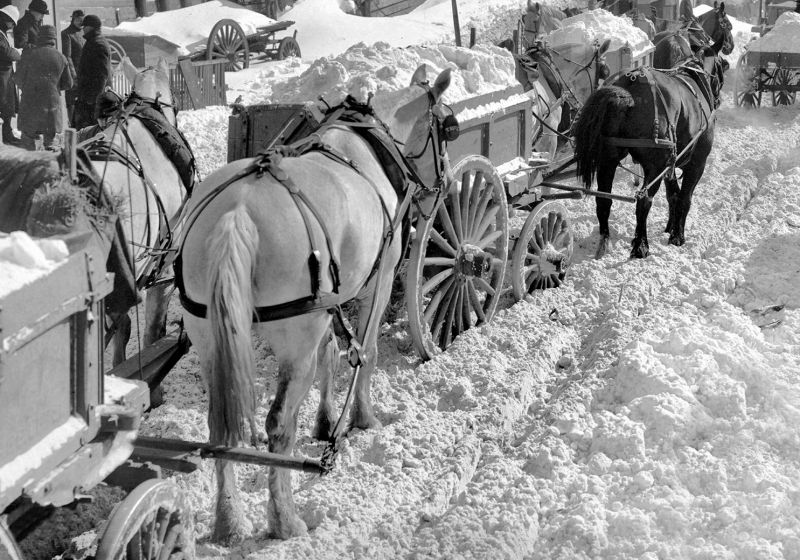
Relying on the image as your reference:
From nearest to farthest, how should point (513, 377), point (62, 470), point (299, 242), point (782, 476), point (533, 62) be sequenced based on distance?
point (62, 470) → point (299, 242) → point (782, 476) → point (513, 377) → point (533, 62)

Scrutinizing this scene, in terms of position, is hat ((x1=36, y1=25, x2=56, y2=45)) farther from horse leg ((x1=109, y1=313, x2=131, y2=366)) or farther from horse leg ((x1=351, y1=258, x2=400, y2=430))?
horse leg ((x1=351, y1=258, x2=400, y2=430))

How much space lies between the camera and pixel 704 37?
14281 millimetres

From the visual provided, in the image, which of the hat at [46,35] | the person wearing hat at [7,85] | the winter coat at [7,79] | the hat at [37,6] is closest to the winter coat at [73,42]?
the hat at [37,6]

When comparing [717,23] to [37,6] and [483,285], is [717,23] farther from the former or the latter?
[483,285]

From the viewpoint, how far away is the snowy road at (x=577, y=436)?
4.47 metres

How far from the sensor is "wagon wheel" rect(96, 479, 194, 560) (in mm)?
3023

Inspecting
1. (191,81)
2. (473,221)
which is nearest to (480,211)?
(473,221)

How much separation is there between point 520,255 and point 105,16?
71.8 ft

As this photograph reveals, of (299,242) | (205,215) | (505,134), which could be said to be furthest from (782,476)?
(505,134)

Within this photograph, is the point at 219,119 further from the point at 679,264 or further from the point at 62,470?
the point at 62,470

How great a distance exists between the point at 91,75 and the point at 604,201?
614cm

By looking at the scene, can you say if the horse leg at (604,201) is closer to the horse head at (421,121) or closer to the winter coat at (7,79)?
the horse head at (421,121)

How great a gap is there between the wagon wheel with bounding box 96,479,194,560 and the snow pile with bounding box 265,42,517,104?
12.4 feet

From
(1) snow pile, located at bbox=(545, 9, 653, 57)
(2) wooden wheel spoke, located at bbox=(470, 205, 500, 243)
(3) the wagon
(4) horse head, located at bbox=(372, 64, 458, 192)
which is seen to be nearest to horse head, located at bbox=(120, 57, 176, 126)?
(4) horse head, located at bbox=(372, 64, 458, 192)
